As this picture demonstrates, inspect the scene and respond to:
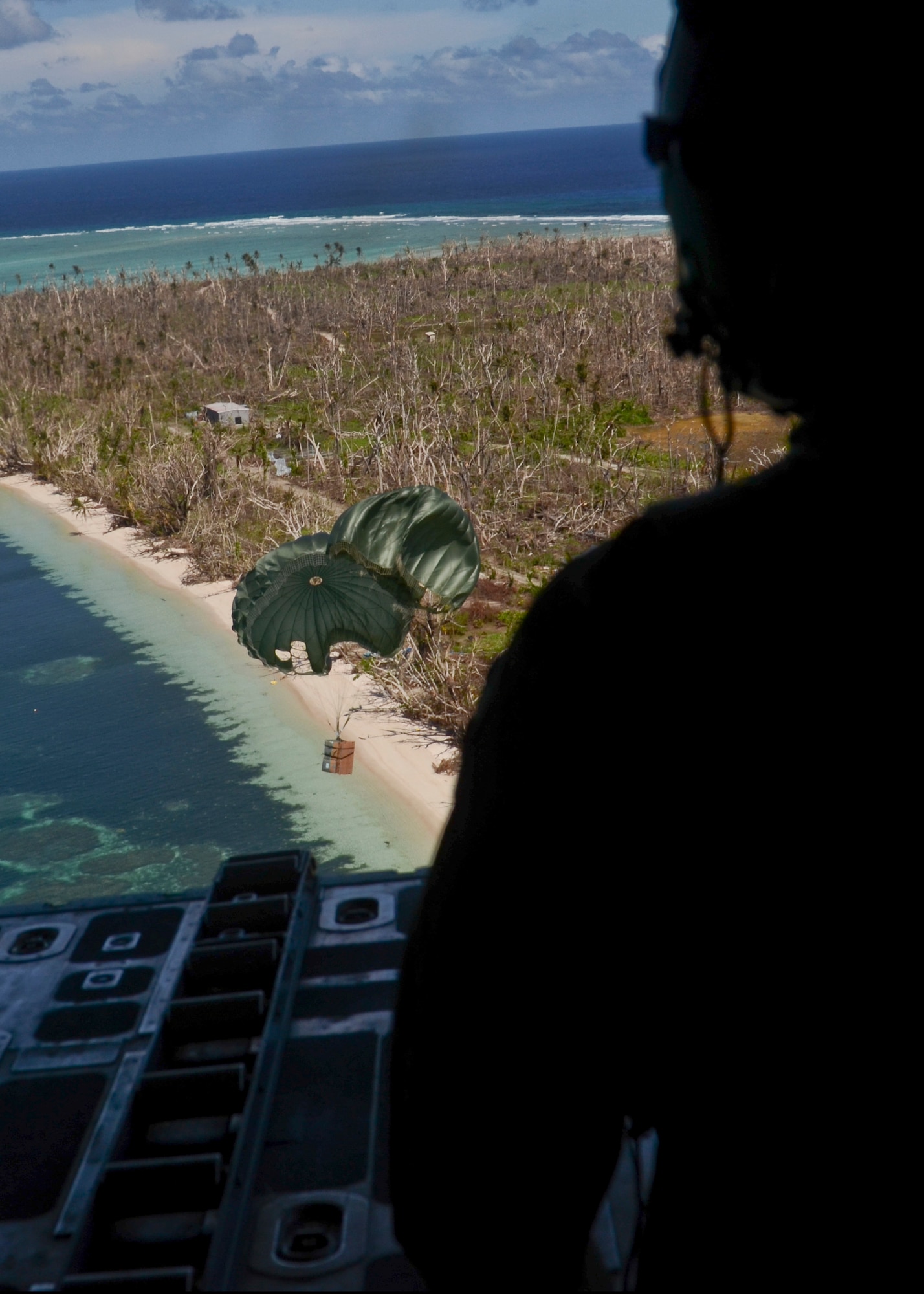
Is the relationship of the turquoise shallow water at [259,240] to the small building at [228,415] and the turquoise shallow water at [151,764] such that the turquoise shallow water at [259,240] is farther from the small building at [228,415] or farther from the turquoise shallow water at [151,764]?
the turquoise shallow water at [151,764]

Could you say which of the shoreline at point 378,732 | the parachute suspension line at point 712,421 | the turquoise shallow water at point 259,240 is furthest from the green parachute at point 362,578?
the turquoise shallow water at point 259,240

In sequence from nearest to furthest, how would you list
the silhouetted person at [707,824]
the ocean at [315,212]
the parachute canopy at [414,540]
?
the silhouetted person at [707,824]
the parachute canopy at [414,540]
the ocean at [315,212]

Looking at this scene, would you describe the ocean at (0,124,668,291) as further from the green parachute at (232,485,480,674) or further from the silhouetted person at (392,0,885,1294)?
the green parachute at (232,485,480,674)

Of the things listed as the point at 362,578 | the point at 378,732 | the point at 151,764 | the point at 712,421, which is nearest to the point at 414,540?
the point at 362,578

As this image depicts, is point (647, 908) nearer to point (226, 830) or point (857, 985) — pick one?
point (857, 985)

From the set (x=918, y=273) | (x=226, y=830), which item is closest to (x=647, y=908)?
(x=918, y=273)

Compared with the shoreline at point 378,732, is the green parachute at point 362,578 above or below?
above
